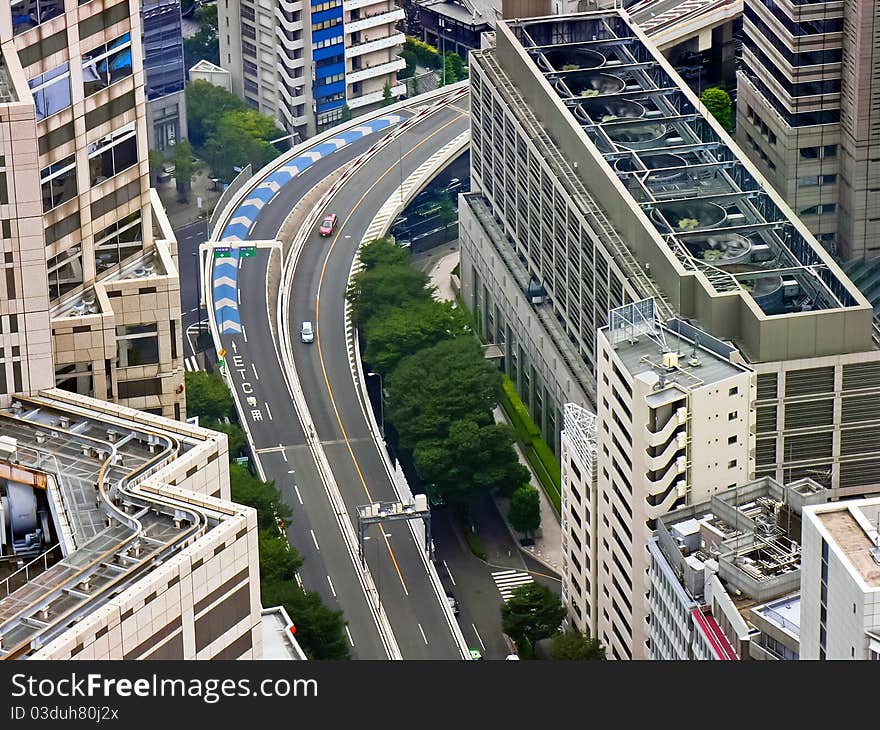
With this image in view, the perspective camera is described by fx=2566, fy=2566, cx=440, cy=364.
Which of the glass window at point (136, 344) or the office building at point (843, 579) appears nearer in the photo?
the office building at point (843, 579)

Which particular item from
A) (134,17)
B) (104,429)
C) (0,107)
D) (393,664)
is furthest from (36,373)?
(393,664)

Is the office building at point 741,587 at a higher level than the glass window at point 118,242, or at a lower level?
lower

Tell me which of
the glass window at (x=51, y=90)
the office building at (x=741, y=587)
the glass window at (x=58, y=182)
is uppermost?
the glass window at (x=51, y=90)

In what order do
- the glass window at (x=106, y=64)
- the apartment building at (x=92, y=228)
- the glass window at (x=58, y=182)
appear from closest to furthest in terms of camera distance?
1. the apartment building at (x=92, y=228)
2. the glass window at (x=58, y=182)
3. the glass window at (x=106, y=64)

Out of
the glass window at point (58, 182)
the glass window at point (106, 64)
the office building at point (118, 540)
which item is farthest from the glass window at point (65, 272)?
the office building at point (118, 540)

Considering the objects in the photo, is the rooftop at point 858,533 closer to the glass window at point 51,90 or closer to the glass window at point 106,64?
the glass window at point 51,90

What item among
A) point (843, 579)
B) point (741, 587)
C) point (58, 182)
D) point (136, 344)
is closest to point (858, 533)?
point (843, 579)

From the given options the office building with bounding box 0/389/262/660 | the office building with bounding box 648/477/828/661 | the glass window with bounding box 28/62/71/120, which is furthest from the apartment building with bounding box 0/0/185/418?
the office building with bounding box 648/477/828/661

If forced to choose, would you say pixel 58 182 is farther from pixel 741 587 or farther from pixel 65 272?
pixel 741 587
